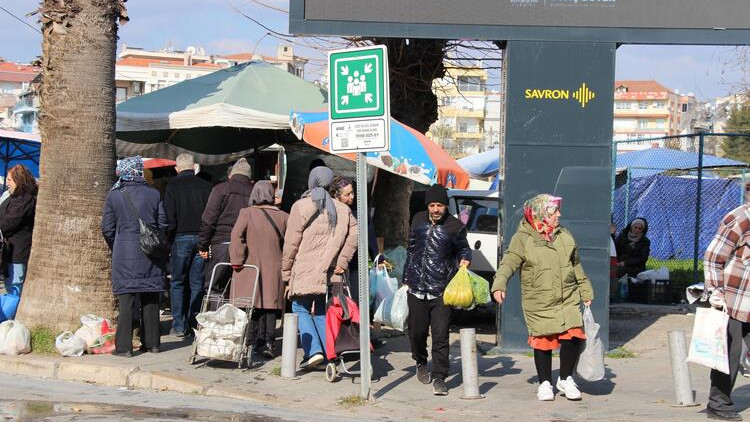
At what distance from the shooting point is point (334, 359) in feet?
28.4

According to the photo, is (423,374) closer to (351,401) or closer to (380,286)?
(351,401)

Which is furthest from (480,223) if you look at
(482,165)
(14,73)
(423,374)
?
(14,73)

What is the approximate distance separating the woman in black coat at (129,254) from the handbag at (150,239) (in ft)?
0.07

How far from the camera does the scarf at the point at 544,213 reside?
308 inches

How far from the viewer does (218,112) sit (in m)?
12.1

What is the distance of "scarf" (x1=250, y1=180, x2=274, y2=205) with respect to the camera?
9.46m

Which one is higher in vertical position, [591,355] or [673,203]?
[673,203]

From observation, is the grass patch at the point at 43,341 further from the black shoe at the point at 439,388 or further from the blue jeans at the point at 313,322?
the black shoe at the point at 439,388

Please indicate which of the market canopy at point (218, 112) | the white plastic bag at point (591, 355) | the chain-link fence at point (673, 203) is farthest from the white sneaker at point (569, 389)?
the chain-link fence at point (673, 203)

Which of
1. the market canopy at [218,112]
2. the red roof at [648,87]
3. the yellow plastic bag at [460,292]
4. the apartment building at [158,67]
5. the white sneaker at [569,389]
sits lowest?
Answer: the white sneaker at [569,389]

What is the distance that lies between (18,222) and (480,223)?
590cm

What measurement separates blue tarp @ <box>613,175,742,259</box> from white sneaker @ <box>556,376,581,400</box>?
15.3 metres

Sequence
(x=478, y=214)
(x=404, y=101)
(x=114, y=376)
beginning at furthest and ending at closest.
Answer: (x=404, y=101) → (x=478, y=214) → (x=114, y=376)

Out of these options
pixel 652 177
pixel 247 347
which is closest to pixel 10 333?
pixel 247 347
